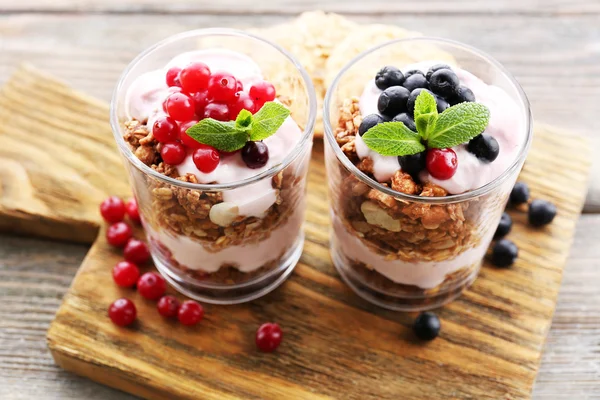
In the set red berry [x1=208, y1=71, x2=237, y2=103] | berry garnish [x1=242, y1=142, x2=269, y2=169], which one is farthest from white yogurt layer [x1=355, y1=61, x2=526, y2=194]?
red berry [x1=208, y1=71, x2=237, y2=103]

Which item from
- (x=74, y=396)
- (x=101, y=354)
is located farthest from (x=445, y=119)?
(x=74, y=396)

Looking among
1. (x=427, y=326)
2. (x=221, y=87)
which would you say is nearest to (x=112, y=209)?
(x=221, y=87)

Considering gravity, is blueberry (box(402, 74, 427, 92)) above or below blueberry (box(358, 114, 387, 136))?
above

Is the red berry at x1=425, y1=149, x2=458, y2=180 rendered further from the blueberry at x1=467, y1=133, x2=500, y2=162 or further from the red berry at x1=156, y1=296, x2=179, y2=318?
the red berry at x1=156, y1=296, x2=179, y2=318

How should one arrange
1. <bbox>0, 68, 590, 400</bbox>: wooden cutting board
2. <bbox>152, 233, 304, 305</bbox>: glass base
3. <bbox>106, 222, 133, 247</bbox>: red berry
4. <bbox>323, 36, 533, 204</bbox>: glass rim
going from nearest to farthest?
<bbox>323, 36, 533, 204</bbox>: glass rim, <bbox>0, 68, 590, 400</bbox>: wooden cutting board, <bbox>152, 233, 304, 305</bbox>: glass base, <bbox>106, 222, 133, 247</bbox>: red berry

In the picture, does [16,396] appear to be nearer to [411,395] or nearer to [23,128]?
[23,128]

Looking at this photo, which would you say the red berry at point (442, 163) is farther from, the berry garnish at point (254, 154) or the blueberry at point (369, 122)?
the berry garnish at point (254, 154)
